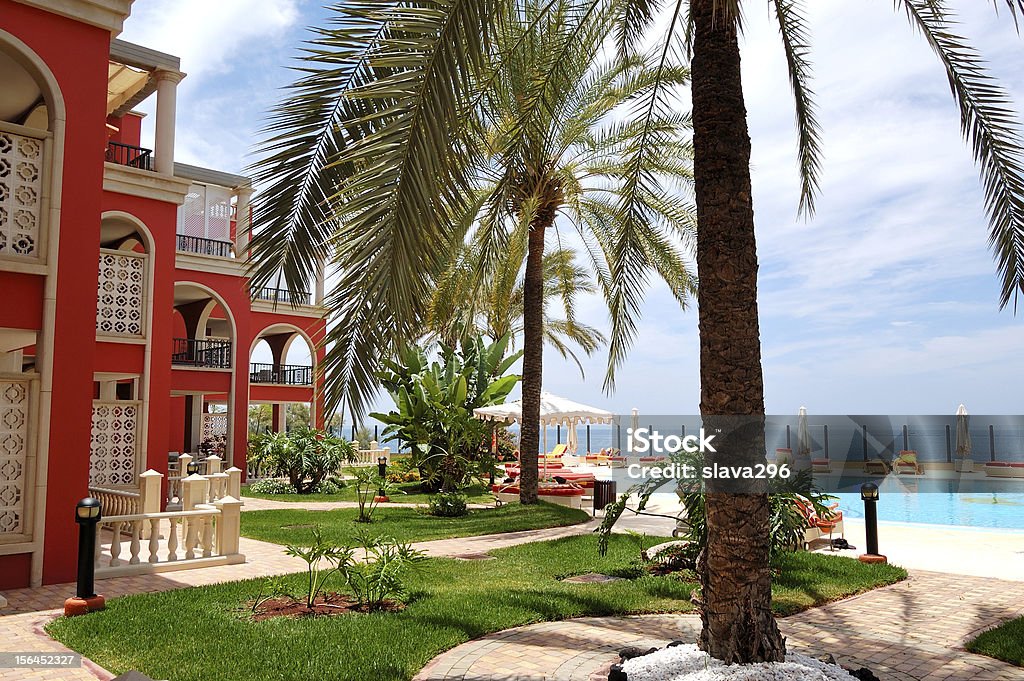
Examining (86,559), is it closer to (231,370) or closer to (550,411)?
(550,411)

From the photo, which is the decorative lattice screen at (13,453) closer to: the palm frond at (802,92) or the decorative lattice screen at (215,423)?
the palm frond at (802,92)

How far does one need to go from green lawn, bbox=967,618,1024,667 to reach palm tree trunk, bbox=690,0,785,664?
2645mm

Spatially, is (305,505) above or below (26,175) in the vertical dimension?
below

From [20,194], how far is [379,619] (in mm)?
7385

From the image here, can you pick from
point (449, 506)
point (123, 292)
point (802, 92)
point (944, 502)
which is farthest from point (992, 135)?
point (944, 502)

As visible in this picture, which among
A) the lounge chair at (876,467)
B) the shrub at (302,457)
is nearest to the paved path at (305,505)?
the shrub at (302,457)

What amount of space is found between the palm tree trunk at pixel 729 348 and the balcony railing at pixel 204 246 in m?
24.2

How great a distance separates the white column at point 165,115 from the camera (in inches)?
608

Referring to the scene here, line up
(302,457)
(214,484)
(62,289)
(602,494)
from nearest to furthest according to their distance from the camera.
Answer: (62,289)
(214,484)
(602,494)
(302,457)

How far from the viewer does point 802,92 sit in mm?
8867

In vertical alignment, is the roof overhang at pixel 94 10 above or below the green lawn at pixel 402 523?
above

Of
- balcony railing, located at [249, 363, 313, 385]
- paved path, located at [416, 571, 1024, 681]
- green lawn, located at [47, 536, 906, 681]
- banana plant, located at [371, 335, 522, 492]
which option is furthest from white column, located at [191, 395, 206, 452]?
paved path, located at [416, 571, 1024, 681]

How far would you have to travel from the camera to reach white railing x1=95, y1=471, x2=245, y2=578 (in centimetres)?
1038

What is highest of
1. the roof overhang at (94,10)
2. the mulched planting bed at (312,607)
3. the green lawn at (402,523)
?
the roof overhang at (94,10)
